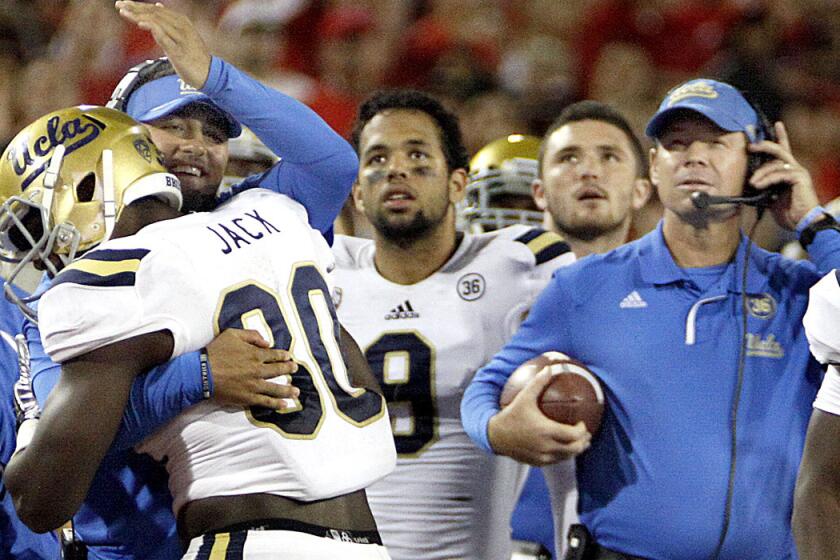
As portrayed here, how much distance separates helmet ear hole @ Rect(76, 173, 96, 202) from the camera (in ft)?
7.54

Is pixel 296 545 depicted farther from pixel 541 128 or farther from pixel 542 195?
pixel 541 128

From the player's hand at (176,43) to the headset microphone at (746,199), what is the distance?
3.85 feet

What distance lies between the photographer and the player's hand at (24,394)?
7.64ft

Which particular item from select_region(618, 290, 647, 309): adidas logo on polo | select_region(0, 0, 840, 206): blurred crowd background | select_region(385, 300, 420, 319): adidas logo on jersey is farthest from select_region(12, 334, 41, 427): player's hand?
select_region(0, 0, 840, 206): blurred crowd background

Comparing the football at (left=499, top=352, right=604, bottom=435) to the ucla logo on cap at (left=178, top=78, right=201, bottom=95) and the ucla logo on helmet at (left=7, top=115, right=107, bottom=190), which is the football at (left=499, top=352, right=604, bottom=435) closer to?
the ucla logo on cap at (left=178, top=78, right=201, bottom=95)

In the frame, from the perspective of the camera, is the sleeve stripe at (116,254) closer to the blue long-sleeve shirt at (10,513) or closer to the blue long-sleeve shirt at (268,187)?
the blue long-sleeve shirt at (268,187)

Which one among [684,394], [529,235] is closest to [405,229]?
[529,235]

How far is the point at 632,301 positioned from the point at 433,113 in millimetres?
1075

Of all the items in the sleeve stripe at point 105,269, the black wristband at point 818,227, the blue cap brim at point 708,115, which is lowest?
the black wristband at point 818,227

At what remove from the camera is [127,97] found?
9.23 ft

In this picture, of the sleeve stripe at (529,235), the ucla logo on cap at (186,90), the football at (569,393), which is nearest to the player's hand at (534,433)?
the football at (569,393)

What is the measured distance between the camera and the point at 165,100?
2732mm

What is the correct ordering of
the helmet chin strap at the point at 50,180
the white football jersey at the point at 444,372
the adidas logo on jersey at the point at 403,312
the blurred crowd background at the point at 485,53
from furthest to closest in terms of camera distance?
the blurred crowd background at the point at 485,53, the adidas logo on jersey at the point at 403,312, the white football jersey at the point at 444,372, the helmet chin strap at the point at 50,180

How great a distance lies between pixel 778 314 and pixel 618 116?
1405 millimetres
